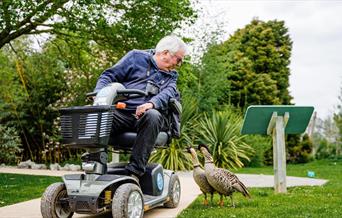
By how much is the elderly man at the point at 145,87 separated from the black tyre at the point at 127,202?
231 millimetres

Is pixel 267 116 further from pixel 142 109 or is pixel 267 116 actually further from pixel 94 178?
pixel 94 178

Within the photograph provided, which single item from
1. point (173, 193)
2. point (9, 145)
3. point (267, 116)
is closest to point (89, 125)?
point (173, 193)

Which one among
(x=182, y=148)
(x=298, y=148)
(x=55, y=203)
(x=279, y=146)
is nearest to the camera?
(x=55, y=203)

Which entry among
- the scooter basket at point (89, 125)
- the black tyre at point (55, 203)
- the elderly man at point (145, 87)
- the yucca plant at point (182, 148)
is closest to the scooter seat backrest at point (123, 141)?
the elderly man at point (145, 87)

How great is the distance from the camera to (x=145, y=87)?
365 cm

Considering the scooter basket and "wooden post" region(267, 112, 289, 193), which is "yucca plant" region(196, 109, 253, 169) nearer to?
"wooden post" region(267, 112, 289, 193)

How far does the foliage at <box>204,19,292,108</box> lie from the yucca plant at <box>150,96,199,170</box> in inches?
94.4

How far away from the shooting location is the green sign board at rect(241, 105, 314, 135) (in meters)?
5.04

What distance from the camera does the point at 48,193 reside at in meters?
3.17

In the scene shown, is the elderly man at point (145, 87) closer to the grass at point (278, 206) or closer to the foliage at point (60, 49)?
the grass at point (278, 206)

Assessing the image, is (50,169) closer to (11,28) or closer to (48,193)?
(11,28)

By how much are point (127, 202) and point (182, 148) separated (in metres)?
6.75

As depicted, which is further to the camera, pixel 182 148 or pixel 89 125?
pixel 182 148

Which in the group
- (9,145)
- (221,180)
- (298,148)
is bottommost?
(221,180)
